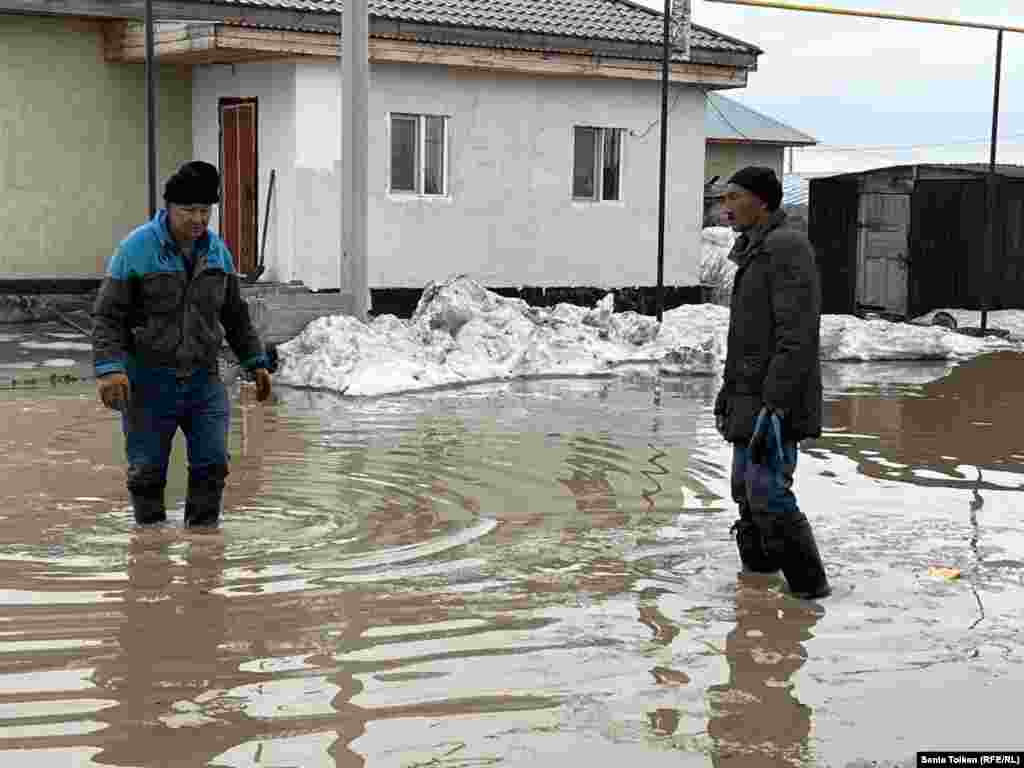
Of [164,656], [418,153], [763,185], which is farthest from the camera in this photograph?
[418,153]

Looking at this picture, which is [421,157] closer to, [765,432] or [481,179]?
[481,179]

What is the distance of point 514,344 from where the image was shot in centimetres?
1658

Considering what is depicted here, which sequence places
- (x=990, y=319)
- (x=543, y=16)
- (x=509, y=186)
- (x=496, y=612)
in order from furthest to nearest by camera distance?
(x=990, y=319) → (x=543, y=16) → (x=509, y=186) → (x=496, y=612)

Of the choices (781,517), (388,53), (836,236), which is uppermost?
(388,53)

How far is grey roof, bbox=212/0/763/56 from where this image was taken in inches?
773

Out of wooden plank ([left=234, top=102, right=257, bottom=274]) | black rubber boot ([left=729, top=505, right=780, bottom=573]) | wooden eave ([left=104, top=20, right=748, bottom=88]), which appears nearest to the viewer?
black rubber boot ([left=729, top=505, right=780, bottom=573])

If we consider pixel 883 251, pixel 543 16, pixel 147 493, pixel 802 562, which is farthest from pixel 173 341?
pixel 883 251

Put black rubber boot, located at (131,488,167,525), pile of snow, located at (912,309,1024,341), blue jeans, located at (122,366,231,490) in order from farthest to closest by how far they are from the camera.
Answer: pile of snow, located at (912,309,1024,341), black rubber boot, located at (131,488,167,525), blue jeans, located at (122,366,231,490)

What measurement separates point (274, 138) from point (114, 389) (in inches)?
495

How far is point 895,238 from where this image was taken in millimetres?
Answer: 23578

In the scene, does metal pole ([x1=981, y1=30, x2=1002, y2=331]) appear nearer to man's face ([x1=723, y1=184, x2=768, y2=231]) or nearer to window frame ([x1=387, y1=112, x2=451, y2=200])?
window frame ([x1=387, y1=112, x2=451, y2=200])

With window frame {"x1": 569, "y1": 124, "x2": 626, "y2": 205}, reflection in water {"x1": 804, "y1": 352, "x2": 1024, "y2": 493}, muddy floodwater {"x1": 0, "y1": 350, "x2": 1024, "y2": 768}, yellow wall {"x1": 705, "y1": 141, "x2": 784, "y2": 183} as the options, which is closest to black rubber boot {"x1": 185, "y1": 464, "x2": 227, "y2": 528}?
muddy floodwater {"x1": 0, "y1": 350, "x2": 1024, "y2": 768}

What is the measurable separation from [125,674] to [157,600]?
3.42 ft

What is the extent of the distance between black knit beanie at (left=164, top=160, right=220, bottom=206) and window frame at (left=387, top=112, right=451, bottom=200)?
12821 millimetres
